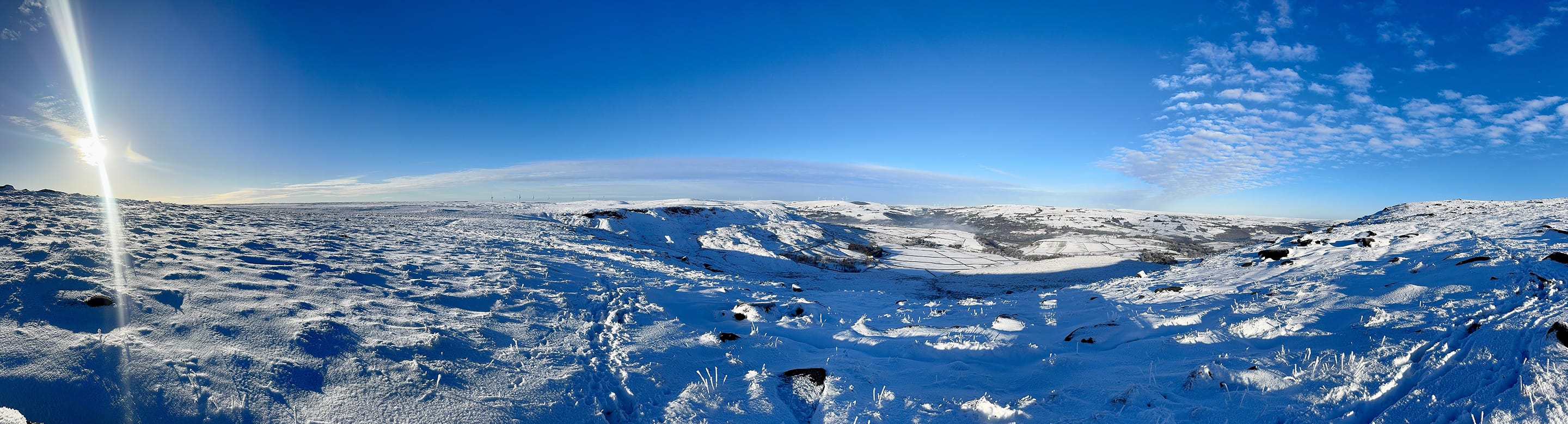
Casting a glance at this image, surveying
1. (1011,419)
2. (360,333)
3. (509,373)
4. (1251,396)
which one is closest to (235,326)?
(360,333)

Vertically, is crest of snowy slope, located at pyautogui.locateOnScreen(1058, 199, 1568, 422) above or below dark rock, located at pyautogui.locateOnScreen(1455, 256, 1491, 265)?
below

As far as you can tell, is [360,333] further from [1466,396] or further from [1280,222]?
[1280,222]

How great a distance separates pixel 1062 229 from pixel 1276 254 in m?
44.4

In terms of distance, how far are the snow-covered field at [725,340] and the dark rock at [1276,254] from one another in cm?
6

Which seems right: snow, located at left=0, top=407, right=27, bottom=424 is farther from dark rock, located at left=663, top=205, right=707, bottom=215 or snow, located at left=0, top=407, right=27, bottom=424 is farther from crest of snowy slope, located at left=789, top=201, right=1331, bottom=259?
crest of snowy slope, located at left=789, top=201, right=1331, bottom=259

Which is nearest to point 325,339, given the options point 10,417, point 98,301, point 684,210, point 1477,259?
point 10,417

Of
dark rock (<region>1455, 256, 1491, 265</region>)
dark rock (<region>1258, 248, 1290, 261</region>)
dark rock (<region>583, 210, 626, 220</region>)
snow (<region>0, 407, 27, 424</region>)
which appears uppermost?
dark rock (<region>1455, 256, 1491, 265</region>)

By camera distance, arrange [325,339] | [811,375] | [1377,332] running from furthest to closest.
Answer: [811,375] → [325,339] → [1377,332]

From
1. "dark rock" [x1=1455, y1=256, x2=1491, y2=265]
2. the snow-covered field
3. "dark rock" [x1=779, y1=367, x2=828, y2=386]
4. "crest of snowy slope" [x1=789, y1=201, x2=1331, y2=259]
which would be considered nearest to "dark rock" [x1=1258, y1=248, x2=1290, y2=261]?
the snow-covered field

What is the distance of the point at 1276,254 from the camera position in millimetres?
12484

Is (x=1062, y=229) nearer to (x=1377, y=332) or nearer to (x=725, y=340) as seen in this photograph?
(x=1377, y=332)

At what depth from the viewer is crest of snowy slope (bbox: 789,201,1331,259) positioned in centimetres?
3731

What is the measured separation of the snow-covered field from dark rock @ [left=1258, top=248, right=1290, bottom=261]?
61mm

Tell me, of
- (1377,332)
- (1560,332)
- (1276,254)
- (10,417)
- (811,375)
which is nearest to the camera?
(10,417)
